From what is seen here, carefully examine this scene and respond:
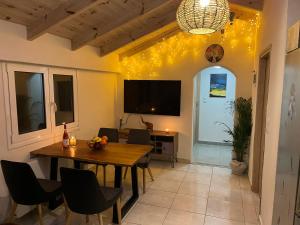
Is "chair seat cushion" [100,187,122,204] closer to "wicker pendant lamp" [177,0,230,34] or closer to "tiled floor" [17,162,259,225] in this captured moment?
"tiled floor" [17,162,259,225]

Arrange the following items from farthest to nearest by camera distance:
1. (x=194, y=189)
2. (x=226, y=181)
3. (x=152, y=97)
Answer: (x=152, y=97) < (x=226, y=181) < (x=194, y=189)

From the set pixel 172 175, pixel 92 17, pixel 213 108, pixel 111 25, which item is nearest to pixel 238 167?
pixel 172 175

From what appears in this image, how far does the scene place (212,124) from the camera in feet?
21.0

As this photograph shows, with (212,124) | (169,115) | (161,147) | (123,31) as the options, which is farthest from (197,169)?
(123,31)

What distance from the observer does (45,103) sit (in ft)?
10.9

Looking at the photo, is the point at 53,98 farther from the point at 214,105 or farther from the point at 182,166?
the point at 214,105

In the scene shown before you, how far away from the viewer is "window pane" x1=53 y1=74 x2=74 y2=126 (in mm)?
3608

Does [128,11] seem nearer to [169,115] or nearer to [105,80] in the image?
[105,80]

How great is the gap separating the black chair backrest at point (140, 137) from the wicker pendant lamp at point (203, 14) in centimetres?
224

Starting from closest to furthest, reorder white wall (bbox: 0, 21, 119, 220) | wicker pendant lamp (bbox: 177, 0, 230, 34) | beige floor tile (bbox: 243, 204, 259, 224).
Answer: wicker pendant lamp (bbox: 177, 0, 230, 34)
white wall (bbox: 0, 21, 119, 220)
beige floor tile (bbox: 243, 204, 259, 224)

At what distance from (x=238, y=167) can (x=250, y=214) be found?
4.25 feet

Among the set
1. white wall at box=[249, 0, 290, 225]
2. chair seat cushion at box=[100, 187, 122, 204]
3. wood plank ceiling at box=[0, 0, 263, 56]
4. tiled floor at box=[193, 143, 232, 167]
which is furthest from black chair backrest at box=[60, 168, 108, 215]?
tiled floor at box=[193, 143, 232, 167]

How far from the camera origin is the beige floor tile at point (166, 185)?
3.69 m

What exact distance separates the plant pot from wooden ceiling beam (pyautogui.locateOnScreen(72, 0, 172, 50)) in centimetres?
305
